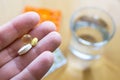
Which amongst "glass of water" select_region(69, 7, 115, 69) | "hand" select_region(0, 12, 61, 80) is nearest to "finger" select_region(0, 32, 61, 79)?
"hand" select_region(0, 12, 61, 80)

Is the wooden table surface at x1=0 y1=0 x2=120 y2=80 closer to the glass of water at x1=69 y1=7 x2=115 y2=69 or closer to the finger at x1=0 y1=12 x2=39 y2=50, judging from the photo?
the glass of water at x1=69 y1=7 x2=115 y2=69

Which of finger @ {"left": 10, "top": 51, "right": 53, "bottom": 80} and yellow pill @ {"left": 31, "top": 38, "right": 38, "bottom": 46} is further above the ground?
yellow pill @ {"left": 31, "top": 38, "right": 38, "bottom": 46}

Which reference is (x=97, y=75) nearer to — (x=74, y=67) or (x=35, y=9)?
(x=74, y=67)

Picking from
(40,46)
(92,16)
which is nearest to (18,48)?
(40,46)

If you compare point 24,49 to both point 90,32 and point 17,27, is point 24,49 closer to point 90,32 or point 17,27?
point 17,27

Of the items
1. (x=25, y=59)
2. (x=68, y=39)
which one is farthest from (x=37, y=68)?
(x=68, y=39)

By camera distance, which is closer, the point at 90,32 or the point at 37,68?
the point at 37,68
